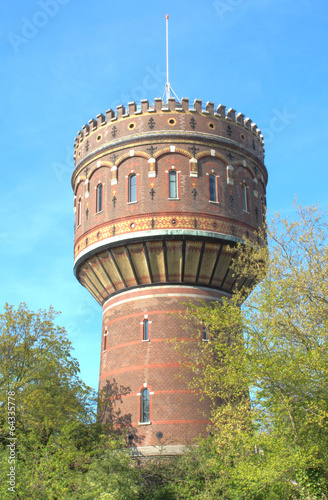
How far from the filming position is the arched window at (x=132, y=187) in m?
28.2

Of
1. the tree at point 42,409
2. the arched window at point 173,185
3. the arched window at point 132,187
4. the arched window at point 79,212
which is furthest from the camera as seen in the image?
the arched window at point 79,212

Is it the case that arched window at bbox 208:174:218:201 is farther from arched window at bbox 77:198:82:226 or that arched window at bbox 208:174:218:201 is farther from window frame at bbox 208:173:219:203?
arched window at bbox 77:198:82:226

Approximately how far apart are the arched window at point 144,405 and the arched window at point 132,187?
8.92 metres

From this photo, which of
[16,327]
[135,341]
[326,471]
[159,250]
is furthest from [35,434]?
[326,471]

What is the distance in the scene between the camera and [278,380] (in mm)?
16875

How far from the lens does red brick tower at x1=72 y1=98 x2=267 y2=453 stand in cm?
2633

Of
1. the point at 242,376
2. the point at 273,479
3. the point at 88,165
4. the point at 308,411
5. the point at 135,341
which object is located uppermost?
the point at 88,165

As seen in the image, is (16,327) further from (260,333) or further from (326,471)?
(326,471)

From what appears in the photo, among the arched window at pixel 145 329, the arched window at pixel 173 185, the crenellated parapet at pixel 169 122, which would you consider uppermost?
the crenellated parapet at pixel 169 122

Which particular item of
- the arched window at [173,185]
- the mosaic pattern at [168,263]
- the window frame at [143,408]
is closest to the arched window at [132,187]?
the arched window at [173,185]

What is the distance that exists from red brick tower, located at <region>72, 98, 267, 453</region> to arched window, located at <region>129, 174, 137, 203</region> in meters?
0.05

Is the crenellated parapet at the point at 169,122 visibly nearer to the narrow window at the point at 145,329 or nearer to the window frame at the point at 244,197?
the window frame at the point at 244,197

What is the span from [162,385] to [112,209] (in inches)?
341

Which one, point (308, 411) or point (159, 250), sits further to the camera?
point (159, 250)
